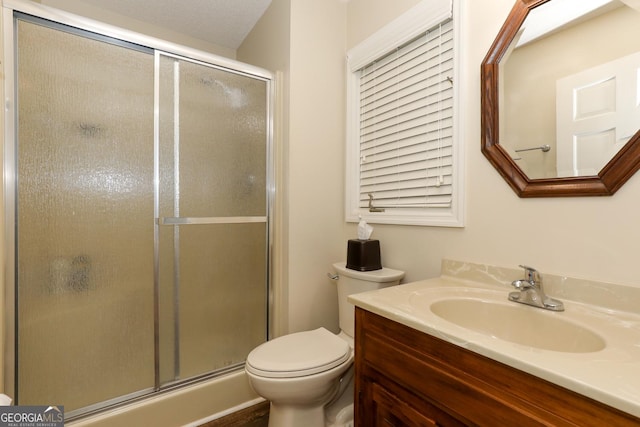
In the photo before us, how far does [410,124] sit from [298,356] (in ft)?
4.10

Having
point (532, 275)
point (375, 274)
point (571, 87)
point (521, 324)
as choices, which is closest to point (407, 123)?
point (571, 87)

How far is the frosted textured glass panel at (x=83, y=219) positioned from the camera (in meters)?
1.28

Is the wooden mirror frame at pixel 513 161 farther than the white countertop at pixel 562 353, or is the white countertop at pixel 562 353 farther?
the wooden mirror frame at pixel 513 161

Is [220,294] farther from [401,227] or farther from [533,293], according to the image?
[533,293]

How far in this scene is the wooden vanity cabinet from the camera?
1.88 ft

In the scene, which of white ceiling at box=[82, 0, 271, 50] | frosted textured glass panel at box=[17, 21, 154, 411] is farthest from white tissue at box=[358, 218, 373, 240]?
white ceiling at box=[82, 0, 271, 50]

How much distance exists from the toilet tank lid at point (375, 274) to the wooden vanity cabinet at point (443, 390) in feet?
1.37

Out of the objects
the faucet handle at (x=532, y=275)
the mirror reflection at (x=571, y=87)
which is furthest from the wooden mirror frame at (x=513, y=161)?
the faucet handle at (x=532, y=275)

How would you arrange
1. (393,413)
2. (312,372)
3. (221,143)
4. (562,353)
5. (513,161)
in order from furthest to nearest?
(221,143) < (312,372) < (513,161) < (393,413) < (562,353)

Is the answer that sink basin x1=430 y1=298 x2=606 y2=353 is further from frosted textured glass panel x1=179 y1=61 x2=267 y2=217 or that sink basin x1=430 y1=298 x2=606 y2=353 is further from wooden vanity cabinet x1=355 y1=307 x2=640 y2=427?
frosted textured glass panel x1=179 y1=61 x2=267 y2=217

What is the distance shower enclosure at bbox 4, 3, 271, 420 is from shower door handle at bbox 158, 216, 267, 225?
0.01 meters

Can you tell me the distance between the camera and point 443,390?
77cm

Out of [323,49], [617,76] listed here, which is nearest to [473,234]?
[617,76]

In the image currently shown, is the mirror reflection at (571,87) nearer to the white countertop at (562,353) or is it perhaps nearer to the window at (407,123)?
the window at (407,123)
